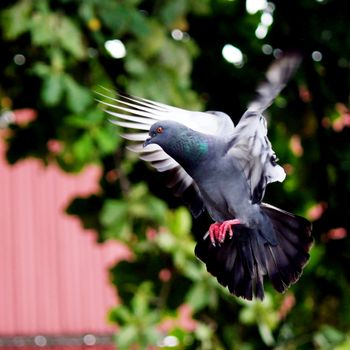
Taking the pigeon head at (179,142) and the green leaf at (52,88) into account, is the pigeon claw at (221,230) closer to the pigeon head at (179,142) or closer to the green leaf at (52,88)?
the pigeon head at (179,142)

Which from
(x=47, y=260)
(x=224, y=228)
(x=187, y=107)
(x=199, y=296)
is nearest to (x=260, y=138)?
(x=224, y=228)

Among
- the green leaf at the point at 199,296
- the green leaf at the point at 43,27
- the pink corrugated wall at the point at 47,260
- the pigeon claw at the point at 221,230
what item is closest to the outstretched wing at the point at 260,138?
the pigeon claw at the point at 221,230

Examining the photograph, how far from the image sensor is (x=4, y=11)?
518 cm

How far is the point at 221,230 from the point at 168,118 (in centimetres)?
29

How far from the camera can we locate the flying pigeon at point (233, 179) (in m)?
1.79

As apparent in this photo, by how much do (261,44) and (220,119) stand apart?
4095mm

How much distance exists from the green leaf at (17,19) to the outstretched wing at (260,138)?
3.35 m

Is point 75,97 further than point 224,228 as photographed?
Yes

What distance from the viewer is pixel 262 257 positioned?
2.04 meters

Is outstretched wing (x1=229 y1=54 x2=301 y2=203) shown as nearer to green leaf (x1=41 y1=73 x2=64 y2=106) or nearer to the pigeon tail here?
the pigeon tail

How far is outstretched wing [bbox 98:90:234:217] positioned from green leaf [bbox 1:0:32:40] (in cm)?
292

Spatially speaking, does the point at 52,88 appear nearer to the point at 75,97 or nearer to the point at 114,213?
the point at 75,97

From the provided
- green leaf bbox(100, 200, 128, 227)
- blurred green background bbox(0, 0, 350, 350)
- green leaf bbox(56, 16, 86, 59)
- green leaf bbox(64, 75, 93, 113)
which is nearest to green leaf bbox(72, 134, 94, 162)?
blurred green background bbox(0, 0, 350, 350)

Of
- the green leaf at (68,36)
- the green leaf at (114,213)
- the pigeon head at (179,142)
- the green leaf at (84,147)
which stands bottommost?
the green leaf at (114,213)
